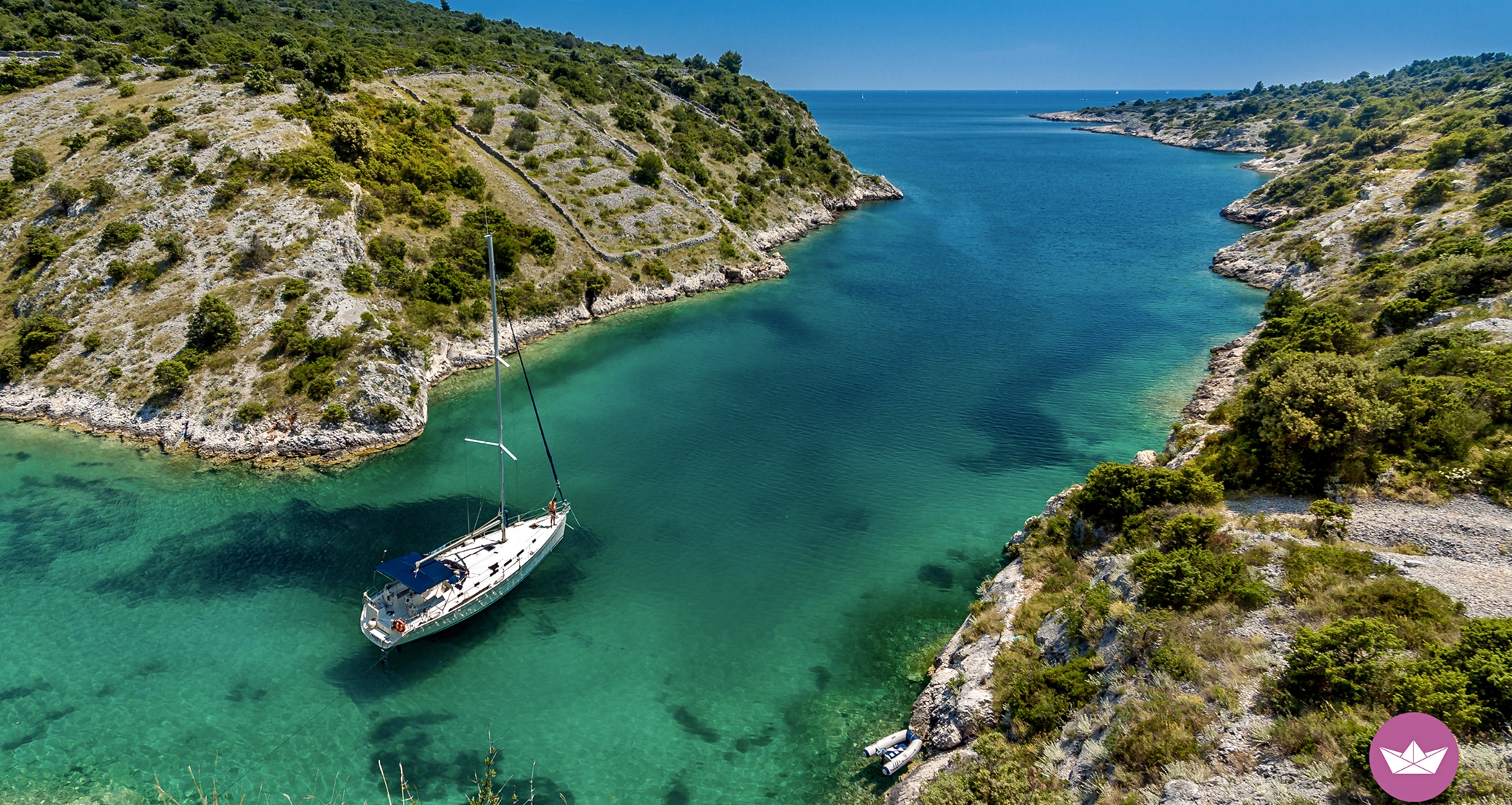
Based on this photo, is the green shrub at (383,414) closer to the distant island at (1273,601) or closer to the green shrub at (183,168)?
the green shrub at (183,168)

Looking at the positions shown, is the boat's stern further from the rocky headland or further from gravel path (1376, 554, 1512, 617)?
gravel path (1376, 554, 1512, 617)

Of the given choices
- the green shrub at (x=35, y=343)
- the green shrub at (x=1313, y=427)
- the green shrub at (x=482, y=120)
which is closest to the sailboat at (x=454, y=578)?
the green shrub at (x=1313, y=427)

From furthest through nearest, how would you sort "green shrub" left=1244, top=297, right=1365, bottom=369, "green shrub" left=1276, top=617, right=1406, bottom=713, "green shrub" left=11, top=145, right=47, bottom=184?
→ "green shrub" left=11, top=145, right=47, bottom=184
"green shrub" left=1244, top=297, right=1365, bottom=369
"green shrub" left=1276, top=617, right=1406, bottom=713

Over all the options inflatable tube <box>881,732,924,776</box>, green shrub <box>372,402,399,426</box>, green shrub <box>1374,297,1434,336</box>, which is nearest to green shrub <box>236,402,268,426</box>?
green shrub <box>372,402,399,426</box>

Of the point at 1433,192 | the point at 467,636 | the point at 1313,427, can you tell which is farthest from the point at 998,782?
the point at 1433,192

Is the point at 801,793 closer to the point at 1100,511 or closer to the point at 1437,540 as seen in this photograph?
the point at 1100,511

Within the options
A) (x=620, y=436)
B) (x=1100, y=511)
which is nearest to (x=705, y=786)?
(x=1100, y=511)
